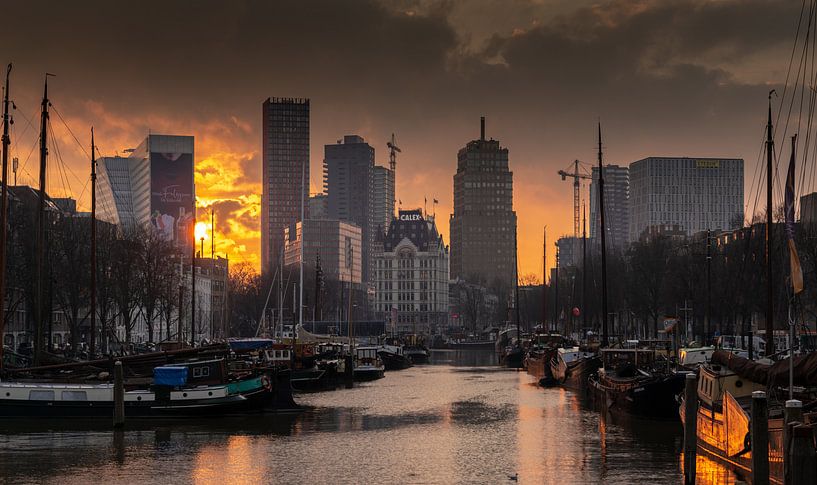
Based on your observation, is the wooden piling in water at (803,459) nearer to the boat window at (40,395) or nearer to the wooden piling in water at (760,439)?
the wooden piling in water at (760,439)

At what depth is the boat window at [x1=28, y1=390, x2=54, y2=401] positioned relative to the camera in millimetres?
66812

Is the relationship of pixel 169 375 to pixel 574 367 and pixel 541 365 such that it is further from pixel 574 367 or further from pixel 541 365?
pixel 541 365

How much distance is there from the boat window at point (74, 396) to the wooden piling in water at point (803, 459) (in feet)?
158

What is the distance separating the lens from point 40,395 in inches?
2635

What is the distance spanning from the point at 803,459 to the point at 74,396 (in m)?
48.7

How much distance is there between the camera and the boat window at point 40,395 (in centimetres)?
6681

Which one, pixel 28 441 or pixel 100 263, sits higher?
pixel 100 263

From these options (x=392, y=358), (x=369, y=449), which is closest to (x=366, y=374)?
(x=392, y=358)

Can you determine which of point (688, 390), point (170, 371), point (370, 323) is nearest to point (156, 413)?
point (170, 371)

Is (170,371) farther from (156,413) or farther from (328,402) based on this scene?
(328,402)

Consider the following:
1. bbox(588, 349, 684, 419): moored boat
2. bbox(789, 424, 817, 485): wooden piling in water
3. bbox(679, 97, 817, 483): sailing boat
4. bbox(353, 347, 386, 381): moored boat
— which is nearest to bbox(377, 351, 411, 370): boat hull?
bbox(353, 347, 386, 381): moored boat

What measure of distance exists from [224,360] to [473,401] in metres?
25.8

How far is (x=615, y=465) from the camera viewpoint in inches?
1975

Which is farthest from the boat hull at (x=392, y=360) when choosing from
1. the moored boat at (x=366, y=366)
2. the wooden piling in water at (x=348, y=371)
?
the wooden piling in water at (x=348, y=371)
